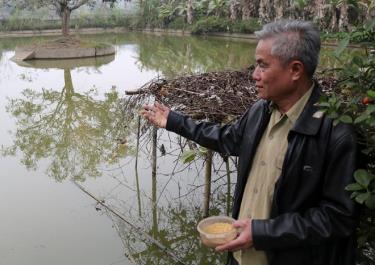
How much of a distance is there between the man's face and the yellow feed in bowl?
1.60 feet

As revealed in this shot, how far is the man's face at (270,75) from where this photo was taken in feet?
5.16

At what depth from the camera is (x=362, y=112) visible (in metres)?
1.64

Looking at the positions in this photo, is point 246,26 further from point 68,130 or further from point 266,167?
point 266,167

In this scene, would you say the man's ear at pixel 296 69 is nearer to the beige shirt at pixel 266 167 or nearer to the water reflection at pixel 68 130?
the beige shirt at pixel 266 167

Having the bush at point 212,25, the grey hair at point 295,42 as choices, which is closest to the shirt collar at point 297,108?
the grey hair at point 295,42

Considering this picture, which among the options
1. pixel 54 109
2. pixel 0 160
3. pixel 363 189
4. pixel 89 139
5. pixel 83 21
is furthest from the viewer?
pixel 83 21

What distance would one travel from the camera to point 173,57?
1833cm

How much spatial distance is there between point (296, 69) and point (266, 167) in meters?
0.36

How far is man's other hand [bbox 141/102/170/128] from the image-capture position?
2.05 meters

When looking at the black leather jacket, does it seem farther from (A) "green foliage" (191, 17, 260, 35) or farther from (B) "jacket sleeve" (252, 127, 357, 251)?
(A) "green foliage" (191, 17, 260, 35)

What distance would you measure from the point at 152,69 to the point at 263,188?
1377cm

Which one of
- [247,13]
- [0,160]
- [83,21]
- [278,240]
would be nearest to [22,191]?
[0,160]

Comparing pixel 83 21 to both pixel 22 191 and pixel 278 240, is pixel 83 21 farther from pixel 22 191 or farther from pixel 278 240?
pixel 278 240

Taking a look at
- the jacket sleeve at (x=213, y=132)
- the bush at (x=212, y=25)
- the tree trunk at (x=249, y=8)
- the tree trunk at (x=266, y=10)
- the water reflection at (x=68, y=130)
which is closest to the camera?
the jacket sleeve at (x=213, y=132)
